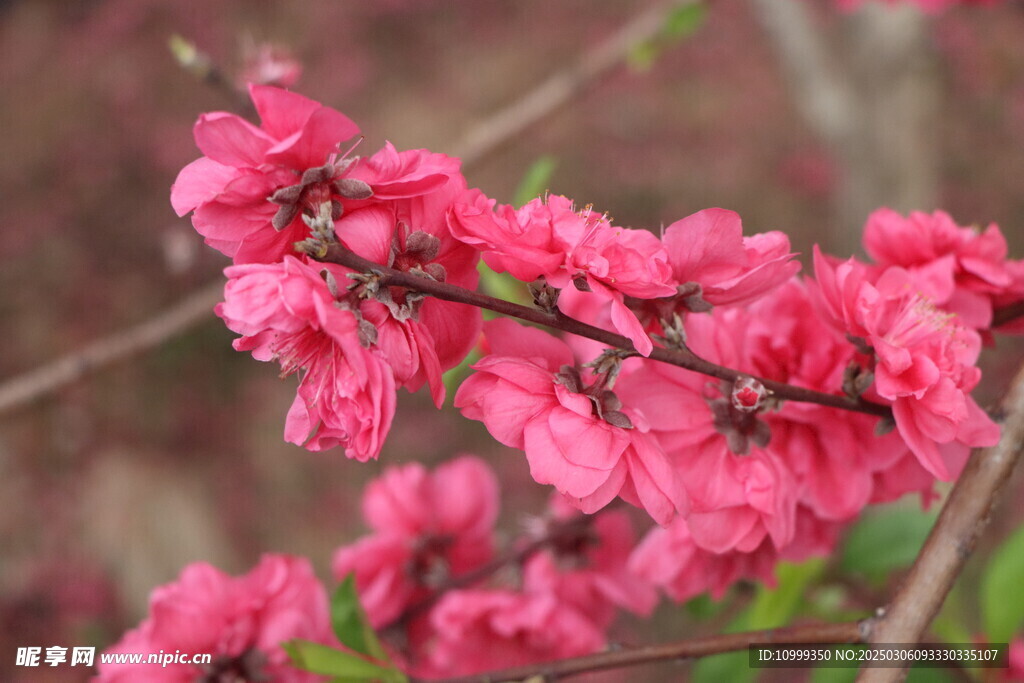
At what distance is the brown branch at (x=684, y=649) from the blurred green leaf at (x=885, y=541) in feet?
1.63

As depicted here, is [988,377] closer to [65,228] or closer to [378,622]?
[378,622]

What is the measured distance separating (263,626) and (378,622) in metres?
0.18

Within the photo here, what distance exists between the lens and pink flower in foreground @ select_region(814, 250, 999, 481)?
0.54m

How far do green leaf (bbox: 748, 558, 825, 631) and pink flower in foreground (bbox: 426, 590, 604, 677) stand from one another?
211mm

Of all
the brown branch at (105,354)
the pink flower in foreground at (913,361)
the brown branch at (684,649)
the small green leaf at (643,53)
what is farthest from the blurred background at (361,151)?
the pink flower in foreground at (913,361)

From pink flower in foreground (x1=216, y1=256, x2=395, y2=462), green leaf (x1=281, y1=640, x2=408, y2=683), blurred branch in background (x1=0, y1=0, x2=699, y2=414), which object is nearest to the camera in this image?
pink flower in foreground (x1=216, y1=256, x2=395, y2=462)

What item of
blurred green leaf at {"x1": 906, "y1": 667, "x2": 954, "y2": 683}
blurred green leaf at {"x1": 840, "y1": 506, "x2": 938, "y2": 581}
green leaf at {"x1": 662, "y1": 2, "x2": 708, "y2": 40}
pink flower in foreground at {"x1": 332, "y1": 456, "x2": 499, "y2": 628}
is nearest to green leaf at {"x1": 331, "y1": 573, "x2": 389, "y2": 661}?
pink flower in foreground at {"x1": 332, "y1": 456, "x2": 499, "y2": 628}

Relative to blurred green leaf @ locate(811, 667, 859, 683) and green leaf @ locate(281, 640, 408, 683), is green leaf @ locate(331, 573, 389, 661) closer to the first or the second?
green leaf @ locate(281, 640, 408, 683)

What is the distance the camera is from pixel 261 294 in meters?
0.45

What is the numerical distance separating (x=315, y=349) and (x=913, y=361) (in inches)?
16.0

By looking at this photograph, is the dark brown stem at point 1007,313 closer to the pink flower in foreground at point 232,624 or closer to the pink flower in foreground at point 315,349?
the pink flower in foreground at point 315,349

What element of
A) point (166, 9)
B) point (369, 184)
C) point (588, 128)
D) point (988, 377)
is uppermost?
point (166, 9)

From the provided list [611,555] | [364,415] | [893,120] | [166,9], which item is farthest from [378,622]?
[166,9]

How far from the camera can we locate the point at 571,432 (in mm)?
505
